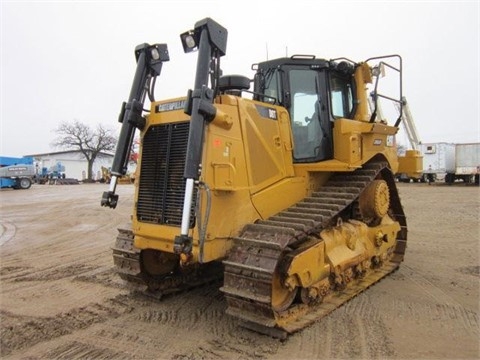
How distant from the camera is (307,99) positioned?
577cm

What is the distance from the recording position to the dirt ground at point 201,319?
4023 millimetres

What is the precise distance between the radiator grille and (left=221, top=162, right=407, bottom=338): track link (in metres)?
0.83

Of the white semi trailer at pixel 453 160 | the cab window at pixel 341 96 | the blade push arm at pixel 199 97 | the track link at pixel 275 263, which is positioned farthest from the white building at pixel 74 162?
the blade push arm at pixel 199 97

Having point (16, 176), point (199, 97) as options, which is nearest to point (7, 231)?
→ point (199, 97)

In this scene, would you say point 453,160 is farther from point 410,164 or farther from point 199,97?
point 199,97

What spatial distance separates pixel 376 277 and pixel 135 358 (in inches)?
151

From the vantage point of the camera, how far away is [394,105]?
258 inches

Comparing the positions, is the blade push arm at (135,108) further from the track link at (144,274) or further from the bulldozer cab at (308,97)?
the bulldozer cab at (308,97)

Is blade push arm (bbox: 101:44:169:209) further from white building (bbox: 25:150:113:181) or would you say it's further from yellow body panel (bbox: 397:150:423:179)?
white building (bbox: 25:150:113:181)

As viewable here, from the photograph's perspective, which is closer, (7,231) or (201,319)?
(201,319)

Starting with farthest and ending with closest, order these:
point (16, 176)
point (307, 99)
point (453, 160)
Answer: point (16, 176), point (453, 160), point (307, 99)

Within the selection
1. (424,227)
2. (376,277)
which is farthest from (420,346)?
(424,227)

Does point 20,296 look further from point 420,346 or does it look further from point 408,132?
point 408,132

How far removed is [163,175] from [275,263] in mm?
1642
